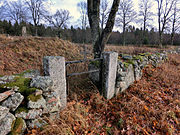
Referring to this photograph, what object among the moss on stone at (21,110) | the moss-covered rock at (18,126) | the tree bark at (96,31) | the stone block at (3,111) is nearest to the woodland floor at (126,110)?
the moss-covered rock at (18,126)

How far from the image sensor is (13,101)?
56.4 inches

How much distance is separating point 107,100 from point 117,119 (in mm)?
710

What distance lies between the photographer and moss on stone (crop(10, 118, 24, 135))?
1.40 meters

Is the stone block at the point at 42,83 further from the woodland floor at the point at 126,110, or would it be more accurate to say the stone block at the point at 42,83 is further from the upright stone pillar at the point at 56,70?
the woodland floor at the point at 126,110

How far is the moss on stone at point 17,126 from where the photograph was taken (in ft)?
4.59

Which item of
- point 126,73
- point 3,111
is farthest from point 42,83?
point 126,73

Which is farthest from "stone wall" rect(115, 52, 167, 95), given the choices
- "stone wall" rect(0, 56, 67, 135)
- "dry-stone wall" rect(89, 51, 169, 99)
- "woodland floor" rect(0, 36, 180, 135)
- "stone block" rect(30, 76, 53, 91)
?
"stone block" rect(30, 76, 53, 91)

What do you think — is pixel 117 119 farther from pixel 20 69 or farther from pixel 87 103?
pixel 20 69

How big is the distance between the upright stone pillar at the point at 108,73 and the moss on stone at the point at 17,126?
230cm

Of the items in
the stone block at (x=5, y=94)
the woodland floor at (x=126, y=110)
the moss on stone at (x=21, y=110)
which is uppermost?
the stone block at (x=5, y=94)

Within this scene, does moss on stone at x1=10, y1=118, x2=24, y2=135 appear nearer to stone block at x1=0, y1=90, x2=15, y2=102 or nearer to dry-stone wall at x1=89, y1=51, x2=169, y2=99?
stone block at x1=0, y1=90, x2=15, y2=102

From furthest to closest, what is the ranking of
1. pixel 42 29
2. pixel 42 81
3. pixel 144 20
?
pixel 42 29, pixel 144 20, pixel 42 81

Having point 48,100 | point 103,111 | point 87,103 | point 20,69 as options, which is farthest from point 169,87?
point 20,69

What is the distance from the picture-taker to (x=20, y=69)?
22.2ft
